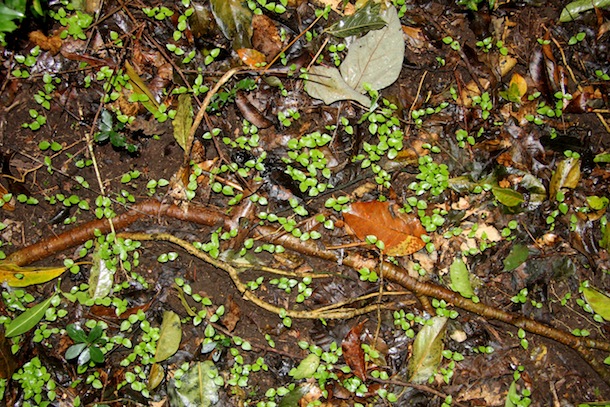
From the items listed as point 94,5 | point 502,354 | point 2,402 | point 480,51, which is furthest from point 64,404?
point 480,51

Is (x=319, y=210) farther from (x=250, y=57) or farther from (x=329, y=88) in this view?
(x=250, y=57)

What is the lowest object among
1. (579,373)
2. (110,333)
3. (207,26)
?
(579,373)

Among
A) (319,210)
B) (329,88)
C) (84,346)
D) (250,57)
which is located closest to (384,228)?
(319,210)

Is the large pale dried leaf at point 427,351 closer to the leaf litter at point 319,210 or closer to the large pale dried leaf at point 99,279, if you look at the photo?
the leaf litter at point 319,210

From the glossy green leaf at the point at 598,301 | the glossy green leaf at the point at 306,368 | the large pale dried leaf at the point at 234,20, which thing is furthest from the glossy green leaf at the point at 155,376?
the glossy green leaf at the point at 598,301

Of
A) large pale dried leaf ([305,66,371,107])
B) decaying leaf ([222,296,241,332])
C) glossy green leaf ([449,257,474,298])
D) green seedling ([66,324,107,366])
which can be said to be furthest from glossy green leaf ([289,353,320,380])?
large pale dried leaf ([305,66,371,107])

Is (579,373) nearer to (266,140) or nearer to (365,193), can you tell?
(365,193)
